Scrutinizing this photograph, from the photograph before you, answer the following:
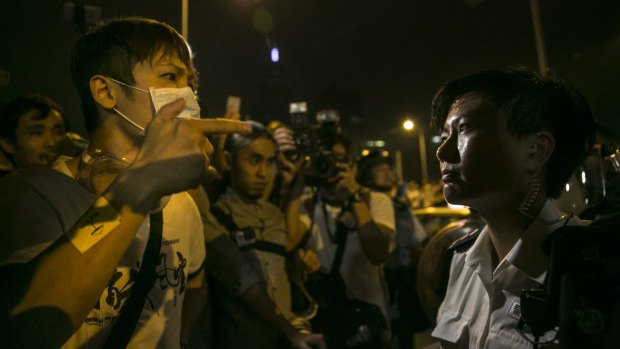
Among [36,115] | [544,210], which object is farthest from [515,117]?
[36,115]

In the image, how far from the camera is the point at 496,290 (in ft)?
5.64

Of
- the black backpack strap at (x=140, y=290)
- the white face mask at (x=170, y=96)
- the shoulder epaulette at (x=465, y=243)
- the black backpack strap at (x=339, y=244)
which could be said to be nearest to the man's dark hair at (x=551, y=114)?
the shoulder epaulette at (x=465, y=243)

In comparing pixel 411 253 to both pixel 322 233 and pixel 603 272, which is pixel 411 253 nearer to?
pixel 322 233

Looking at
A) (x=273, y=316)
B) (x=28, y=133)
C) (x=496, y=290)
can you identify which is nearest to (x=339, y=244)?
(x=273, y=316)

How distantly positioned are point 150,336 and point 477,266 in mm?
1611

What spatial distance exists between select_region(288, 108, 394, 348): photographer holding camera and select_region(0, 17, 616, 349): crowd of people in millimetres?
139

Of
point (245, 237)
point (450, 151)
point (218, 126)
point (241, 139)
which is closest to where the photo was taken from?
point (218, 126)

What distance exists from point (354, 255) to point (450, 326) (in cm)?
207

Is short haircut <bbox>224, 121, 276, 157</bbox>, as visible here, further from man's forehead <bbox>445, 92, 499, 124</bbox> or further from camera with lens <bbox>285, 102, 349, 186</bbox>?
man's forehead <bbox>445, 92, 499, 124</bbox>

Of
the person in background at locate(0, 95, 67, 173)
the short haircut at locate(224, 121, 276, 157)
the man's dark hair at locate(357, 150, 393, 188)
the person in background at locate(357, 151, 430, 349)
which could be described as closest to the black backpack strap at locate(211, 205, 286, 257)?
the short haircut at locate(224, 121, 276, 157)

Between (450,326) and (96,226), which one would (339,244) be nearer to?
(450,326)

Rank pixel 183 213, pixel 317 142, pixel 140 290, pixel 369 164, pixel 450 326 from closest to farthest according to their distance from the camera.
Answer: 1. pixel 140 290
2. pixel 450 326
3. pixel 183 213
4. pixel 317 142
5. pixel 369 164

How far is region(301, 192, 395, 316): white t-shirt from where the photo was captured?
391cm

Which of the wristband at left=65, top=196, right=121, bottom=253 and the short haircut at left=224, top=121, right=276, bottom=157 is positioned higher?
the short haircut at left=224, top=121, right=276, bottom=157
